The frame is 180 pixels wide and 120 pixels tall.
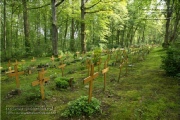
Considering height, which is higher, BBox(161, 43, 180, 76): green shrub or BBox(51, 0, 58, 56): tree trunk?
BBox(51, 0, 58, 56): tree trunk

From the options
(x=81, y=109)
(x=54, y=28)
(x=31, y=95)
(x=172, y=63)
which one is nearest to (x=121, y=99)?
(x=81, y=109)

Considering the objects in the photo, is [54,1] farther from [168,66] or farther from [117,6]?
[168,66]

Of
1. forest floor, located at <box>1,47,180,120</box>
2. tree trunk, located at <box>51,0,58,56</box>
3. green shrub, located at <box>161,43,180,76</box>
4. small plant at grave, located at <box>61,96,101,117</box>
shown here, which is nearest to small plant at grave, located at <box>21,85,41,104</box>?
forest floor, located at <box>1,47,180,120</box>

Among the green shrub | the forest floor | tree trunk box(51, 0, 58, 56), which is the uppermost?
tree trunk box(51, 0, 58, 56)

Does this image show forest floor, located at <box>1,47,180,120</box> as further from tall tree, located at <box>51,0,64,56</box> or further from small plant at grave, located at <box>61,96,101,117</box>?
tall tree, located at <box>51,0,64,56</box>

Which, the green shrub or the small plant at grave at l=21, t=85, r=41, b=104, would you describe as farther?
the green shrub

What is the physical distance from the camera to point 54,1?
40.8 feet

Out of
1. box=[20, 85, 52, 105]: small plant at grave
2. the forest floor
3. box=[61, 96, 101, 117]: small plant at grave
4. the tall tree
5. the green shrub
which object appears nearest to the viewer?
box=[61, 96, 101, 117]: small plant at grave

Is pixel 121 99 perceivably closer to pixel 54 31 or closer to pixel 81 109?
pixel 81 109

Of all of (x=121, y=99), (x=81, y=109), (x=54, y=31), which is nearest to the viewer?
(x=81, y=109)

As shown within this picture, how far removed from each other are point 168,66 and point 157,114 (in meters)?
3.50

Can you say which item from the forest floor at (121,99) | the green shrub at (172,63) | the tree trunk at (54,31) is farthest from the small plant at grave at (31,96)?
the tree trunk at (54,31)

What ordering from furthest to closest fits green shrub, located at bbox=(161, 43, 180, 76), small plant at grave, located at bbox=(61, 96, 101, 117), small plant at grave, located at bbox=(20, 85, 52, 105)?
green shrub, located at bbox=(161, 43, 180, 76), small plant at grave, located at bbox=(20, 85, 52, 105), small plant at grave, located at bbox=(61, 96, 101, 117)

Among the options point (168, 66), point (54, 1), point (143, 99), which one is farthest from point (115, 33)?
point (143, 99)
